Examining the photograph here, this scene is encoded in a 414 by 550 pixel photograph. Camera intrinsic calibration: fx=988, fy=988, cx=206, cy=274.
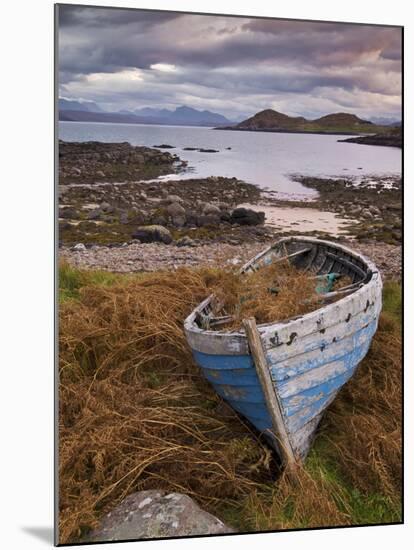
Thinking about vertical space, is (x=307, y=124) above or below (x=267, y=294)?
above

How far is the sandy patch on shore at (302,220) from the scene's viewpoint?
587 cm

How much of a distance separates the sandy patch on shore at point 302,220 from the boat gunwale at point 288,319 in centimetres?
9

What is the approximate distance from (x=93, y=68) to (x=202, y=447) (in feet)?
7.20

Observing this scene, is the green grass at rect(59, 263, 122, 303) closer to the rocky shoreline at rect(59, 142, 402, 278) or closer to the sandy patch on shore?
the rocky shoreline at rect(59, 142, 402, 278)

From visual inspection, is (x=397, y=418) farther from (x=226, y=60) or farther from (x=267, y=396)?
(x=226, y=60)

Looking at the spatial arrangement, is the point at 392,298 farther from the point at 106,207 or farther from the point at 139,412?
the point at 106,207

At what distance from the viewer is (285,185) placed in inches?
230

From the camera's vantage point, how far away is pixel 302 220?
5934mm

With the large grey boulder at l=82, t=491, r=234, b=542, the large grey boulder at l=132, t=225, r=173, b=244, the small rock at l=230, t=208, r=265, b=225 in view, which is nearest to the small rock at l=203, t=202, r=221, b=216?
the small rock at l=230, t=208, r=265, b=225

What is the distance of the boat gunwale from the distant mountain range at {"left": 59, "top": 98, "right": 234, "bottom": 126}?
0.87 m

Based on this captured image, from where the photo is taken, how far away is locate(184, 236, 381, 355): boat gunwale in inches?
196

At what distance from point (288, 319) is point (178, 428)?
104cm

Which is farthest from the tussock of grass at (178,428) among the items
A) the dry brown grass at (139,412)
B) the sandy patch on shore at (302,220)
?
the sandy patch on shore at (302,220)

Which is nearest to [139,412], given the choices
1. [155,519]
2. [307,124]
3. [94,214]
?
[155,519]
